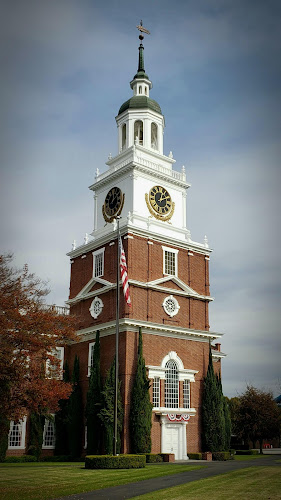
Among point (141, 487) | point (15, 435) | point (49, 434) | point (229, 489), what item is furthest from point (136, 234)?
point (229, 489)

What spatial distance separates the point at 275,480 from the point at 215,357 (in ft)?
87.0

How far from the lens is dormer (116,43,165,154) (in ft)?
161

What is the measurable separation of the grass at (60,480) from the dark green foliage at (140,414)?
7.58 metres

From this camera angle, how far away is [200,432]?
42125 mm

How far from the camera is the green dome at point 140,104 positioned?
49.7 meters

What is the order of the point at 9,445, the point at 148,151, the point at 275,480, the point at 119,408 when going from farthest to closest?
1. the point at 148,151
2. the point at 9,445
3. the point at 119,408
4. the point at 275,480

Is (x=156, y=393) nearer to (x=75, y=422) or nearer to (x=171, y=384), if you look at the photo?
(x=171, y=384)

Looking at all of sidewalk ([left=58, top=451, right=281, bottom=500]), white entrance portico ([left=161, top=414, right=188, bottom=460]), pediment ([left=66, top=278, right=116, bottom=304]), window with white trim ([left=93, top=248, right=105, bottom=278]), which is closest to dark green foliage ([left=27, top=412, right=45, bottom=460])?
white entrance portico ([left=161, top=414, right=188, bottom=460])

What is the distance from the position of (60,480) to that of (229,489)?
794 cm

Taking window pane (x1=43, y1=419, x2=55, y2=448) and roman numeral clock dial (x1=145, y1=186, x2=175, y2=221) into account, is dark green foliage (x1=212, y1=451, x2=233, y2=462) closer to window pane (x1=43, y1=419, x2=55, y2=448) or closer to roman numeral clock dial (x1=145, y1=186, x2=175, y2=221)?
window pane (x1=43, y1=419, x2=55, y2=448)

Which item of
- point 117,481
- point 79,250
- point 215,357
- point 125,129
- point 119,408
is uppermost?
point 125,129

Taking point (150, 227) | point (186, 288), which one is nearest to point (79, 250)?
point (150, 227)

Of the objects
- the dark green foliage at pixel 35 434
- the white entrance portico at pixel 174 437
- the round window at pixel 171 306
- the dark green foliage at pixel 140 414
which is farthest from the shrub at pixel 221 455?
the dark green foliage at pixel 35 434

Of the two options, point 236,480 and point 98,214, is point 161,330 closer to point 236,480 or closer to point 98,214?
point 98,214
